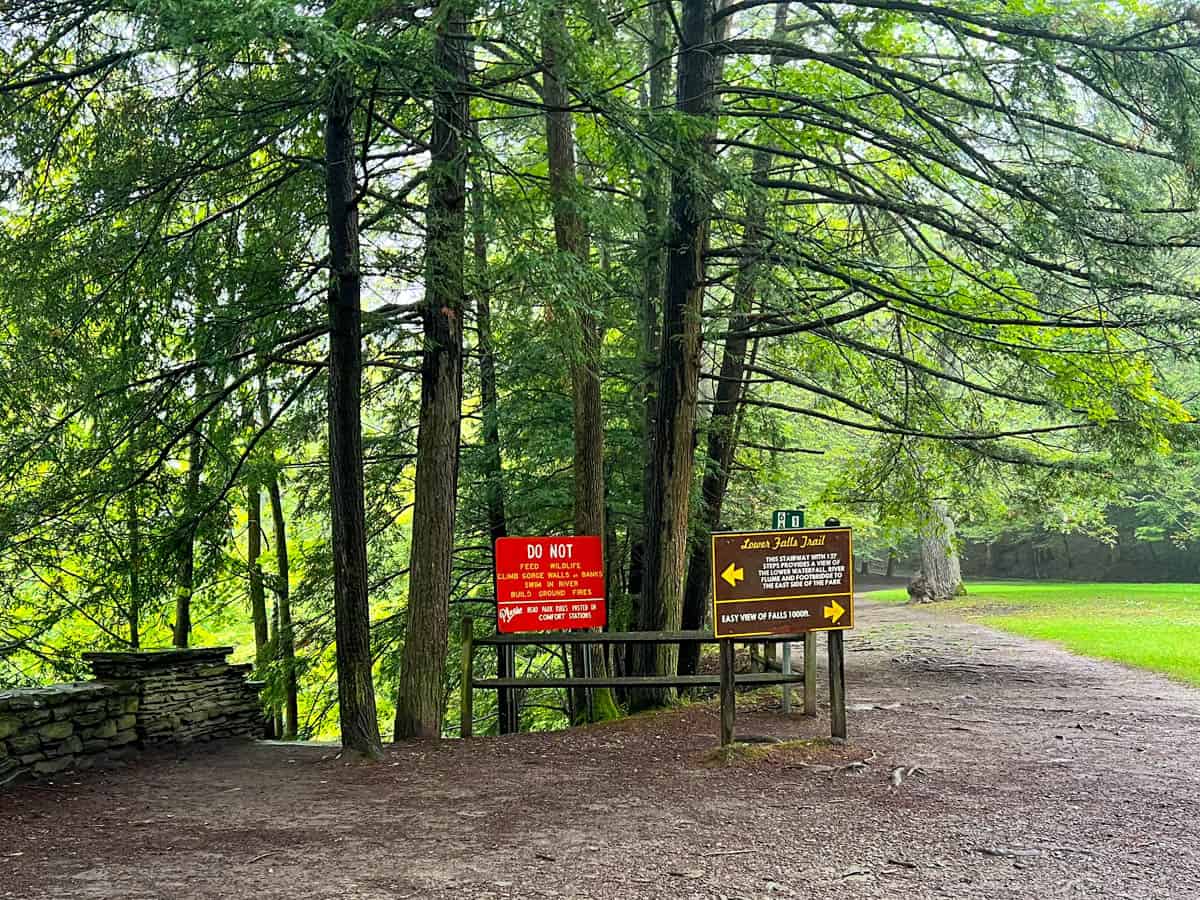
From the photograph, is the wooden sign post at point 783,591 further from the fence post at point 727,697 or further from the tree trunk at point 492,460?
the tree trunk at point 492,460

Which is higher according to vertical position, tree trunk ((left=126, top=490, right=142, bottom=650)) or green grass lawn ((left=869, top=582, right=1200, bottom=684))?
tree trunk ((left=126, top=490, right=142, bottom=650))

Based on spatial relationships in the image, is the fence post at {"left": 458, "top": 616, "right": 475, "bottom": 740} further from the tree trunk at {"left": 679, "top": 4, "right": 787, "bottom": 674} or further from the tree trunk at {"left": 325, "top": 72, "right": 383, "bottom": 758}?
the tree trunk at {"left": 679, "top": 4, "right": 787, "bottom": 674}

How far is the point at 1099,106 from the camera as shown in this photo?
27.3 ft

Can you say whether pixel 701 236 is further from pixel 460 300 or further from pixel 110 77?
pixel 110 77

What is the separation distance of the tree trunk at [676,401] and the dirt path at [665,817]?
4.73ft

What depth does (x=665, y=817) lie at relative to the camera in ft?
19.3

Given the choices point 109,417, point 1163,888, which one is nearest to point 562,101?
point 109,417

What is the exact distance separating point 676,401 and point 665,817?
5.10 metres

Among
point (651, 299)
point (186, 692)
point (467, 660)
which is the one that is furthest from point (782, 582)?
point (186, 692)

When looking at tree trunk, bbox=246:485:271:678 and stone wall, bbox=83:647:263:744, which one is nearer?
stone wall, bbox=83:647:263:744

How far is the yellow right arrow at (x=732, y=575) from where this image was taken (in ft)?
24.9

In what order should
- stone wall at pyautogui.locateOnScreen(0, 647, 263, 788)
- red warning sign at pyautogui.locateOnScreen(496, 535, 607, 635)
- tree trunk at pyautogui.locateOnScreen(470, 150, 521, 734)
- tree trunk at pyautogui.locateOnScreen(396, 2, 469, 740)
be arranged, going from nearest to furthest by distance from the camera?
stone wall at pyautogui.locateOnScreen(0, 647, 263, 788) → tree trunk at pyautogui.locateOnScreen(396, 2, 469, 740) → red warning sign at pyautogui.locateOnScreen(496, 535, 607, 635) → tree trunk at pyautogui.locateOnScreen(470, 150, 521, 734)

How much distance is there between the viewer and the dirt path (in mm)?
4738

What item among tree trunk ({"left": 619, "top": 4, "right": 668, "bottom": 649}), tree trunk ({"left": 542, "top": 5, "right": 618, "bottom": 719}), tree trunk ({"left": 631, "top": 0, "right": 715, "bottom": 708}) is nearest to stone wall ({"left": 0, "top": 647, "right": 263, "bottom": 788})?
tree trunk ({"left": 542, "top": 5, "right": 618, "bottom": 719})
